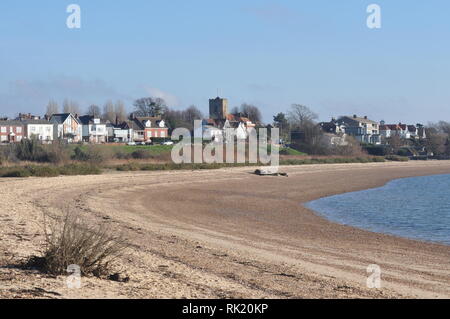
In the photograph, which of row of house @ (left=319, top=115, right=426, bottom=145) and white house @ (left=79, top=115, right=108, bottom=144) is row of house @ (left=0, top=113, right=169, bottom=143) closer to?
white house @ (left=79, top=115, right=108, bottom=144)

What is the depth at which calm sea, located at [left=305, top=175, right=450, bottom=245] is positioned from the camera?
20816 mm

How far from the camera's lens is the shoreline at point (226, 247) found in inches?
370

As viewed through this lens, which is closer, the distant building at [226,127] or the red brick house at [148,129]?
the distant building at [226,127]

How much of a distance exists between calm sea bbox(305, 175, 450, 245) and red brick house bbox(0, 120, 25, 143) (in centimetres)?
5790

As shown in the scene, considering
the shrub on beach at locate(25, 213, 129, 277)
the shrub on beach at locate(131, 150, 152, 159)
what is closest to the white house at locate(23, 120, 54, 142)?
the shrub on beach at locate(131, 150, 152, 159)

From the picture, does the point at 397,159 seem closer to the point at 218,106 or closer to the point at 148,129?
the point at 148,129

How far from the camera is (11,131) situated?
8512 cm

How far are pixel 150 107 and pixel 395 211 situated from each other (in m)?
98.7

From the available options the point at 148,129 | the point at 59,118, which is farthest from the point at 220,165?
the point at 148,129

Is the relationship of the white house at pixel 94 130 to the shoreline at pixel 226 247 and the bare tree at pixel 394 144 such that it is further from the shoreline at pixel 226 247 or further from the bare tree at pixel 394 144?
the shoreline at pixel 226 247

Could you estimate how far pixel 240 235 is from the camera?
17.4 metres

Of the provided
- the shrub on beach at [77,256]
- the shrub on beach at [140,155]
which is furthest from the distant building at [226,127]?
the shrub on beach at [77,256]

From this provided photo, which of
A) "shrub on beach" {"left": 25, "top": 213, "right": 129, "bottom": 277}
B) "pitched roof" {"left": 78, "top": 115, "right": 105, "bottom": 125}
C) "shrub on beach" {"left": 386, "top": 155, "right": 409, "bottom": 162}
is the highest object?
"pitched roof" {"left": 78, "top": 115, "right": 105, "bottom": 125}
